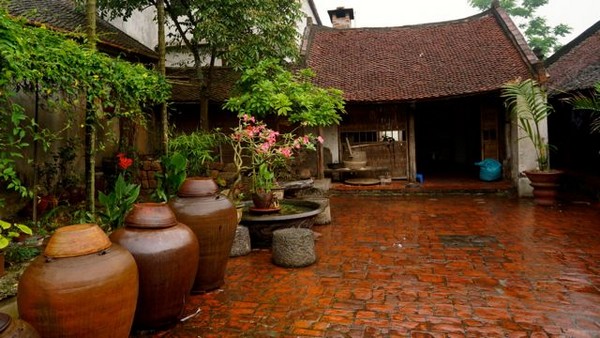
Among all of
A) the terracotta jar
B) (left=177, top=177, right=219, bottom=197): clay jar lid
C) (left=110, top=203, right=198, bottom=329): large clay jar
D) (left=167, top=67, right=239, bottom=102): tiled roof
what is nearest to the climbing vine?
(left=110, top=203, right=198, bottom=329): large clay jar

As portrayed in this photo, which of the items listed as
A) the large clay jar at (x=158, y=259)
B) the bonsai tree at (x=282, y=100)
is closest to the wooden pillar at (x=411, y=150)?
the bonsai tree at (x=282, y=100)

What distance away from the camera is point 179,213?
3605mm

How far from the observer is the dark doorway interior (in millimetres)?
14656

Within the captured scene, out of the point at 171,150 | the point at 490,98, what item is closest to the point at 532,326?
the point at 171,150

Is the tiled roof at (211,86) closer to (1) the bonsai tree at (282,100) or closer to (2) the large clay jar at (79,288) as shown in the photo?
(1) the bonsai tree at (282,100)

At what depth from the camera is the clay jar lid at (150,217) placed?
298 cm

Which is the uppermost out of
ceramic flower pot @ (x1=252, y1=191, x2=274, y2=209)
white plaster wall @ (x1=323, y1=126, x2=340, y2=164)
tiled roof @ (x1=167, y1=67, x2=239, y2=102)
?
tiled roof @ (x1=167, y1=67, x2=239, y2=102)

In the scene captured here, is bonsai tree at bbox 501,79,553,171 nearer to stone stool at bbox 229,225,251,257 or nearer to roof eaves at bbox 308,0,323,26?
stone stool at bbox 229,225,251,257

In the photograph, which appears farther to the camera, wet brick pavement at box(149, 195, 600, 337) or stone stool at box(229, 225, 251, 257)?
stone stool at box(229, 225, 251, 257)

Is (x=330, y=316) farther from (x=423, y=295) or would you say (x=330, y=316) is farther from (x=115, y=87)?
(x=115, y=87)

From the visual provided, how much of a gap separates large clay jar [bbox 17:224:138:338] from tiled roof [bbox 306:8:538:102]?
8926 millimetres

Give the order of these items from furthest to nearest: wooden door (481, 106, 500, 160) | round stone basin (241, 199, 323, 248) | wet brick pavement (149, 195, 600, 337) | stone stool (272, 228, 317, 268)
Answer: wooden door (481, 106, 500, 160) < round stone basin (241, 199, 323, 248) < stone stool (272, 228, 317, 268) < wet brick pavement (149, 195, 600, 337)

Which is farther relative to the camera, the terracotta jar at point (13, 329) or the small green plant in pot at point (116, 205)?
the small green plant in pot at point (116, 205)

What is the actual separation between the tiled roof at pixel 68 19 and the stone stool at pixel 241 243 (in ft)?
16.7
